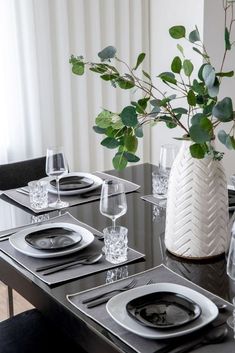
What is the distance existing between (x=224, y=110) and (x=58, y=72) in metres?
1.89

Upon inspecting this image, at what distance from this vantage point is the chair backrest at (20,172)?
2.14m

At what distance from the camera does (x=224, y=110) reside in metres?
1.09

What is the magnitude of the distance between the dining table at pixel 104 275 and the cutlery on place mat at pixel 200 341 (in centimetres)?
2

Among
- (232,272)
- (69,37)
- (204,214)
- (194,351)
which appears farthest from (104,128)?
(69,37)

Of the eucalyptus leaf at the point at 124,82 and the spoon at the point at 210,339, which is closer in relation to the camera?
the spoon at the point at 210,339

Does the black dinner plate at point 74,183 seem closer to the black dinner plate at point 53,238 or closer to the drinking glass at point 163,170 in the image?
the drinking glass at point 163,170

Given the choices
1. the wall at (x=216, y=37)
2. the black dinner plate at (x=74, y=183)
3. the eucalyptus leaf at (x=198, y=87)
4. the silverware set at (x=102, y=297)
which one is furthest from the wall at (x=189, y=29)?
the silverware set at (x=102, y=297)

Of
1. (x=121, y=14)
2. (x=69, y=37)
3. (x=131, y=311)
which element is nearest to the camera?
(x=131, y=311)

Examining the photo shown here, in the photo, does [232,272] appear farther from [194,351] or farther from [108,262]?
[108,262]

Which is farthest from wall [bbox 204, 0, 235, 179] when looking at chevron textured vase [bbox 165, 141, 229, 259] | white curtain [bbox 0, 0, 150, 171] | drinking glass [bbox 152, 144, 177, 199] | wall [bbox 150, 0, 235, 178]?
chevron textured vase [bbox 165, 141, 229, 259]

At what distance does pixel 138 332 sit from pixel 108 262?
33cm

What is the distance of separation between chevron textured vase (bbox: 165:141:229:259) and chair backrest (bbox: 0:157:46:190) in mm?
1001

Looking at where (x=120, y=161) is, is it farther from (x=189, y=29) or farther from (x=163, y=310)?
(x=189, y=29)

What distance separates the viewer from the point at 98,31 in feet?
9.62
